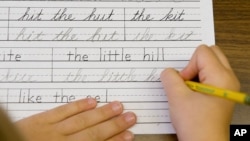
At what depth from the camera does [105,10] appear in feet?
2.30

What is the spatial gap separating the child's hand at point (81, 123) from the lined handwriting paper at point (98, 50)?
0.01 metres

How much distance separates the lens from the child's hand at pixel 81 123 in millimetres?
645

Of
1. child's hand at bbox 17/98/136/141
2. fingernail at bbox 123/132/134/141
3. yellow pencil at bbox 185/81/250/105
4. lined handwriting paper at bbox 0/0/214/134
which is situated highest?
lined handwriting paper at bbox 0/0/214/134

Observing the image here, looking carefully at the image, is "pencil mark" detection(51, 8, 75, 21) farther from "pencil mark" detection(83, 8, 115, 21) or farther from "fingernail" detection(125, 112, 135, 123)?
"fingernail" detection(125, 112, 135, 123)

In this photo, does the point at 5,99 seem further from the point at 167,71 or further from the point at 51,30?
the point at 167,71

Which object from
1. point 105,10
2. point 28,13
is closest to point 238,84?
point 105,10

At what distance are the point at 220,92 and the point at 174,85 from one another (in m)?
0.08

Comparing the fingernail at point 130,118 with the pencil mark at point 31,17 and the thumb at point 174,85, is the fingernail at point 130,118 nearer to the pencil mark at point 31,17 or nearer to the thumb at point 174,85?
the thumb at point 174,85

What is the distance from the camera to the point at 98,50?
26.9 inches

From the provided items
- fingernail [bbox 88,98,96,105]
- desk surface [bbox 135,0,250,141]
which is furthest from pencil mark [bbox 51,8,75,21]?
desk surface [bbox 135,0,250,141]

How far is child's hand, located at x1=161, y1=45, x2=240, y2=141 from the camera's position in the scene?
24.2 inches

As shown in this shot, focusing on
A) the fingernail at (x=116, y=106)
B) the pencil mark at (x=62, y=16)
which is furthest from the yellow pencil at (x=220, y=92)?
the pencil mark at (x=62, y=16)

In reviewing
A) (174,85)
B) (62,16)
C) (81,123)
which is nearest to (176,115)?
(174,85)

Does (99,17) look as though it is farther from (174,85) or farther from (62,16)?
(174,85)
